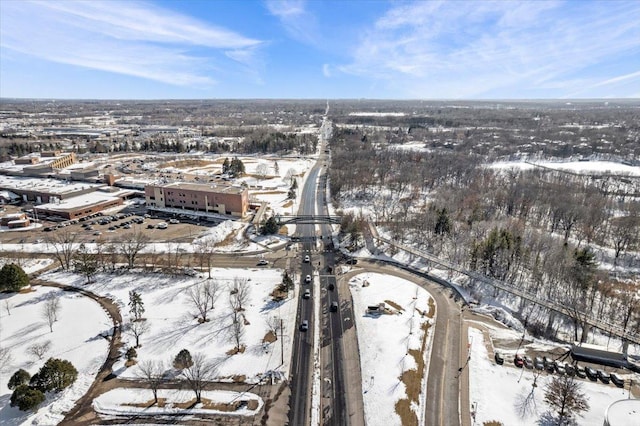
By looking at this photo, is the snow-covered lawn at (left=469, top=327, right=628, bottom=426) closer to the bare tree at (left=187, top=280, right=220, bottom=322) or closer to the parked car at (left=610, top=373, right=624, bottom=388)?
the parked car at (left=610, top=373, right=624, bottom=388)

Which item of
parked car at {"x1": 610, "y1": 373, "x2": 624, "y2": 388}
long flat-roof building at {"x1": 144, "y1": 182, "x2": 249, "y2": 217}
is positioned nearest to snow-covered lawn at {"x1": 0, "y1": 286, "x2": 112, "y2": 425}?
long flat-roof building at {"x1": 144, "y1": 182, "x2": 249, "y2": 217}

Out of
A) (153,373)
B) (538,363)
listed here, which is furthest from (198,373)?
(538,363)

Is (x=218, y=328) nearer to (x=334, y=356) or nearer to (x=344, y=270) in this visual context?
(x=334, y=356)

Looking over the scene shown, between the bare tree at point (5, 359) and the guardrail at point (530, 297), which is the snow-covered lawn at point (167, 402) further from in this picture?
the guardrail at point (530, 297)

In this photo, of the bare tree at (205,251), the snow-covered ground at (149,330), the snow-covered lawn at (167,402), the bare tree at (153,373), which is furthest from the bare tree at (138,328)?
the bare tree at (205,251)

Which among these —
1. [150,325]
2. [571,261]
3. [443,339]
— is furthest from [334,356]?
[571,261]
